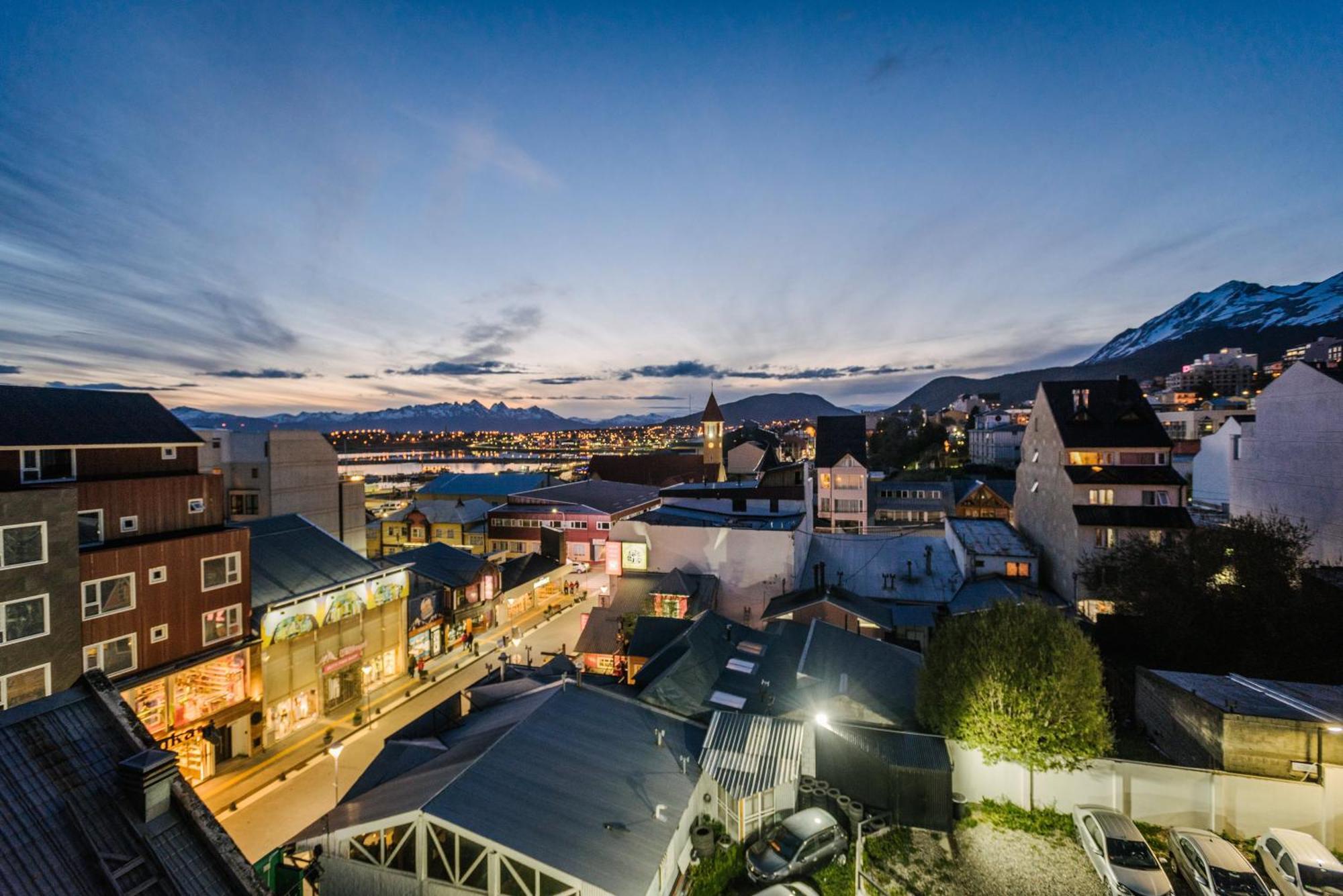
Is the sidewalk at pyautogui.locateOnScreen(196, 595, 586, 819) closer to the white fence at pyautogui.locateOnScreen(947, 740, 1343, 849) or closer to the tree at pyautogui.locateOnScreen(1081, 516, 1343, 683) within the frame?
the white fence at pyautogui.locateOnScreen(947, 740, 1343, 849)

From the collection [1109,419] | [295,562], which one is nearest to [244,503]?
[295,562]

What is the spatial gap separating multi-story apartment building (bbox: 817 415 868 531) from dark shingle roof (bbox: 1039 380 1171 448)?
17.5m

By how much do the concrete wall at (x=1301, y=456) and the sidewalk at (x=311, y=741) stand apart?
122 ft

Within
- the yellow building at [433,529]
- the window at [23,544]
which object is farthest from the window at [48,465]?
the yellow building at [433,529]

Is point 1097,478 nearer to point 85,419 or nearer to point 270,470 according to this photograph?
point 85,419

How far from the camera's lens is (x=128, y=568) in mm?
14859

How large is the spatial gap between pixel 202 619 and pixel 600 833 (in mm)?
15204

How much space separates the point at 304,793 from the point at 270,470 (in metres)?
26.3

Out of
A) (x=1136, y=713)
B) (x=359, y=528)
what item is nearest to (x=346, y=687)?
(x=359, y=528)

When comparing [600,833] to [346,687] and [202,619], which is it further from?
[346,687]

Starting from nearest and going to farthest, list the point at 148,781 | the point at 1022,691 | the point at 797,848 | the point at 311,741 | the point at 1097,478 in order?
the point at 148,781, the point at 797,848, the point at 1022,691, the point at 311,741, the point at 1097,478

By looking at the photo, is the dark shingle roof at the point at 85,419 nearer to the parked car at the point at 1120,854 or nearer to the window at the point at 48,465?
the window at the point at 48,465

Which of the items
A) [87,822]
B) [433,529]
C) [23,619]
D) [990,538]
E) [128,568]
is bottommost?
[433,529]

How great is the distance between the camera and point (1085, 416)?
28.6 m
